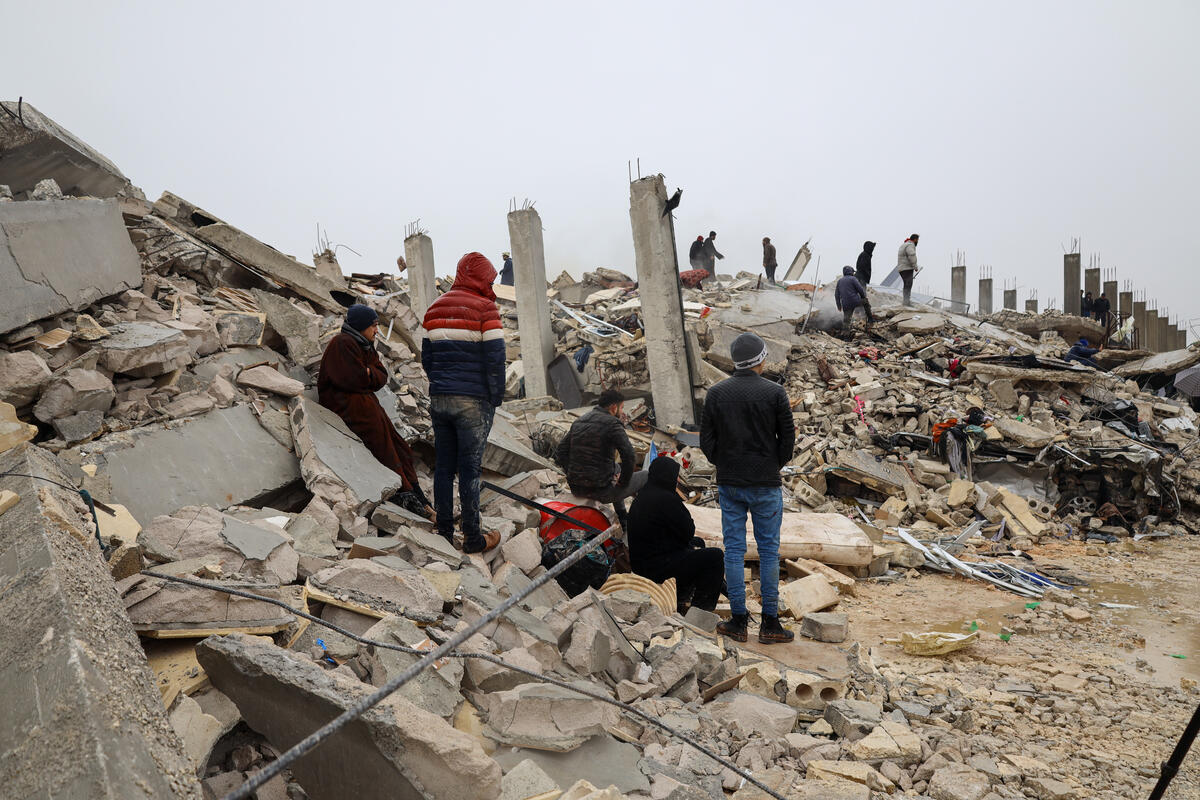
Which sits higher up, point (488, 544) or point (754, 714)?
point (488, 544)

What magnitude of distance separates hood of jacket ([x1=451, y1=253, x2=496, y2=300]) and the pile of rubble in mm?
1567

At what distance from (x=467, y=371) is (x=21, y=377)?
2.57m

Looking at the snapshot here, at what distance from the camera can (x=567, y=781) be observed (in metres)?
2.50

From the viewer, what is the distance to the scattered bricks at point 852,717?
3.24 meters

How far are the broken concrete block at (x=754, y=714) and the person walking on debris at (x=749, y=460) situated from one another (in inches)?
49.3

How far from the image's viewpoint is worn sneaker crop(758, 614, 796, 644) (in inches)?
187

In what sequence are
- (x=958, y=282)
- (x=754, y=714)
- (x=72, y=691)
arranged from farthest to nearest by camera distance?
1. (x=958, y=282)
2. (x=754, y=714)
3. (x=72, y=691)

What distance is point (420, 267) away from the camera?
647 inches

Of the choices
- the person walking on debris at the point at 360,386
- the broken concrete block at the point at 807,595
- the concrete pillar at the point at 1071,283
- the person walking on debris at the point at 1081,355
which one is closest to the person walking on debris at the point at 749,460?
the broken concrete block at the point at 807,595

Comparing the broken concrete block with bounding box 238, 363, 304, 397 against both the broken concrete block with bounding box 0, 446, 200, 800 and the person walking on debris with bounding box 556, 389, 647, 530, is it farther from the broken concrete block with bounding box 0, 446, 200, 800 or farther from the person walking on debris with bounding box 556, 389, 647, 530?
the broken concrete block with bounding box 0, 446, 200, 800

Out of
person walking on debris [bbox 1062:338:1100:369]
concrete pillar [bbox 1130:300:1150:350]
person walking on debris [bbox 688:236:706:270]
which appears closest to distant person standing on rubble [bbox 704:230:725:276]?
person walking on debris [bbox 688:236:706:270]

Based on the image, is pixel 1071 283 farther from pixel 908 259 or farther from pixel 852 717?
pixel 852 717

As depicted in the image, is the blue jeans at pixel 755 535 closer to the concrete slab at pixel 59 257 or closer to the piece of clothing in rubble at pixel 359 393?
the piece of clothing in rubble at pixel 359 393

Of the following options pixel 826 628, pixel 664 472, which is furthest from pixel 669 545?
pixel 826 628
